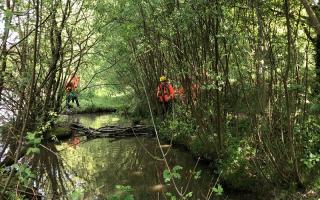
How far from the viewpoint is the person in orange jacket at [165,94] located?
14457mm

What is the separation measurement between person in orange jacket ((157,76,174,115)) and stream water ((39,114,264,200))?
4.76 ft

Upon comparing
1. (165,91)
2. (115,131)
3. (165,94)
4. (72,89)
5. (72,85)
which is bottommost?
(115,131)

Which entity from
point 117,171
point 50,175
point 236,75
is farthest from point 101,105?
point 236,75

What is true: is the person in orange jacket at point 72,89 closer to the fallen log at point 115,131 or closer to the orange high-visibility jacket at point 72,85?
the orange high-visibility jacket at point 72,85

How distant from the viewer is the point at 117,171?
11711mm

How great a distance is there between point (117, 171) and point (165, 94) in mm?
4243

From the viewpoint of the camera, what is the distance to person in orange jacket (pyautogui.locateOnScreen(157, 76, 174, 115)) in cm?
1446

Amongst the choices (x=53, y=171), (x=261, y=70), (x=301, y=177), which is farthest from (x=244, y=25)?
(x=53, y=171)

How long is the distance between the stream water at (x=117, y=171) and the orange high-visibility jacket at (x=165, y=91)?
5.79 ft

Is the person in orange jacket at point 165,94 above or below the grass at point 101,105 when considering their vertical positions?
above

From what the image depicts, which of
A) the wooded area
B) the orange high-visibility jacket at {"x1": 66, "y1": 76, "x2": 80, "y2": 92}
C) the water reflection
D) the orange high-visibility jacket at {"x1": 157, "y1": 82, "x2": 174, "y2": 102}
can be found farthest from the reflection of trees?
the orange high-visibility jacket at {"x1": 157, "y1": 82, "x2": 174, "y2": 102}

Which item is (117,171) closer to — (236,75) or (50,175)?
(50,175)

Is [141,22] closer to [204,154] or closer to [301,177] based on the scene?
[204,154]

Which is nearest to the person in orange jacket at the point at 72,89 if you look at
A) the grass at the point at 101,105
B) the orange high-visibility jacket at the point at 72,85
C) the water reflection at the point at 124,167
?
the orange high-visibility jacket at the point at 72,85
